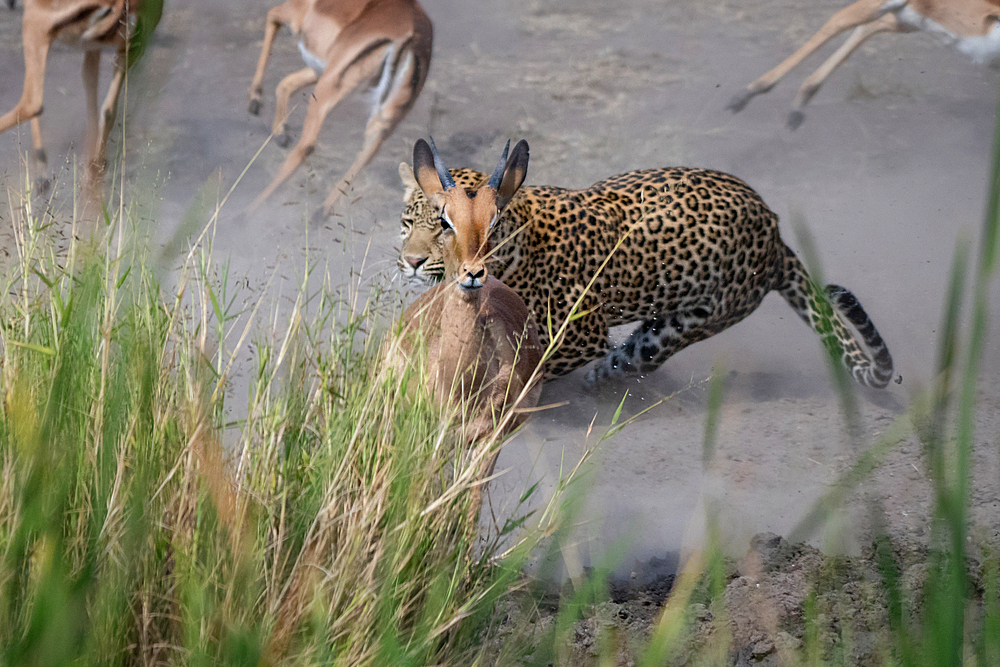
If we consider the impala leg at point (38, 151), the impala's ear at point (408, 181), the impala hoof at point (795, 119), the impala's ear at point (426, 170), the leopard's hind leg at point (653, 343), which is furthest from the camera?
the impala hoof at point (795, 119)

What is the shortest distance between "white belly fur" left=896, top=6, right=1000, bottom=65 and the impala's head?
345 centimetres

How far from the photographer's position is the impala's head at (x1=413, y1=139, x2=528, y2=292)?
2168 millimetres

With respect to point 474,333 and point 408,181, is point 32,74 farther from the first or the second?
point 474,333

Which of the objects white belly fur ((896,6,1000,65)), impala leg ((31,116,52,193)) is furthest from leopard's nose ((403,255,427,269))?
white belly fur ((896,6,1000,65))

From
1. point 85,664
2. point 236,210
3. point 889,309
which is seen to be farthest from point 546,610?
point 236,210

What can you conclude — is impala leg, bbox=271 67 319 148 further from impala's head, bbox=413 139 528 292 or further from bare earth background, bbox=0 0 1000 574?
impala's head, bbox=413 139 528 292

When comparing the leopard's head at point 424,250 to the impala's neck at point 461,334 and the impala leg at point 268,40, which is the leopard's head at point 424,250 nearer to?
the impala's neck at point 461,334

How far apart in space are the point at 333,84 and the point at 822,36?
2.76 metres

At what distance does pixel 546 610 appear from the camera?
7.48 ft

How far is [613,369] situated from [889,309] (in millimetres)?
1701

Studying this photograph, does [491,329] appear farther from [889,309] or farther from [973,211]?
[973,211]

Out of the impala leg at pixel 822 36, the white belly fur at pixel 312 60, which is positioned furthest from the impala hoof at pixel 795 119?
the white belly fur at pixel 312 60

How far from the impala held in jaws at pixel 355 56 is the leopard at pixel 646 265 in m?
1.74

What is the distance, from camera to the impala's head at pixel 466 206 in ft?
7.11
